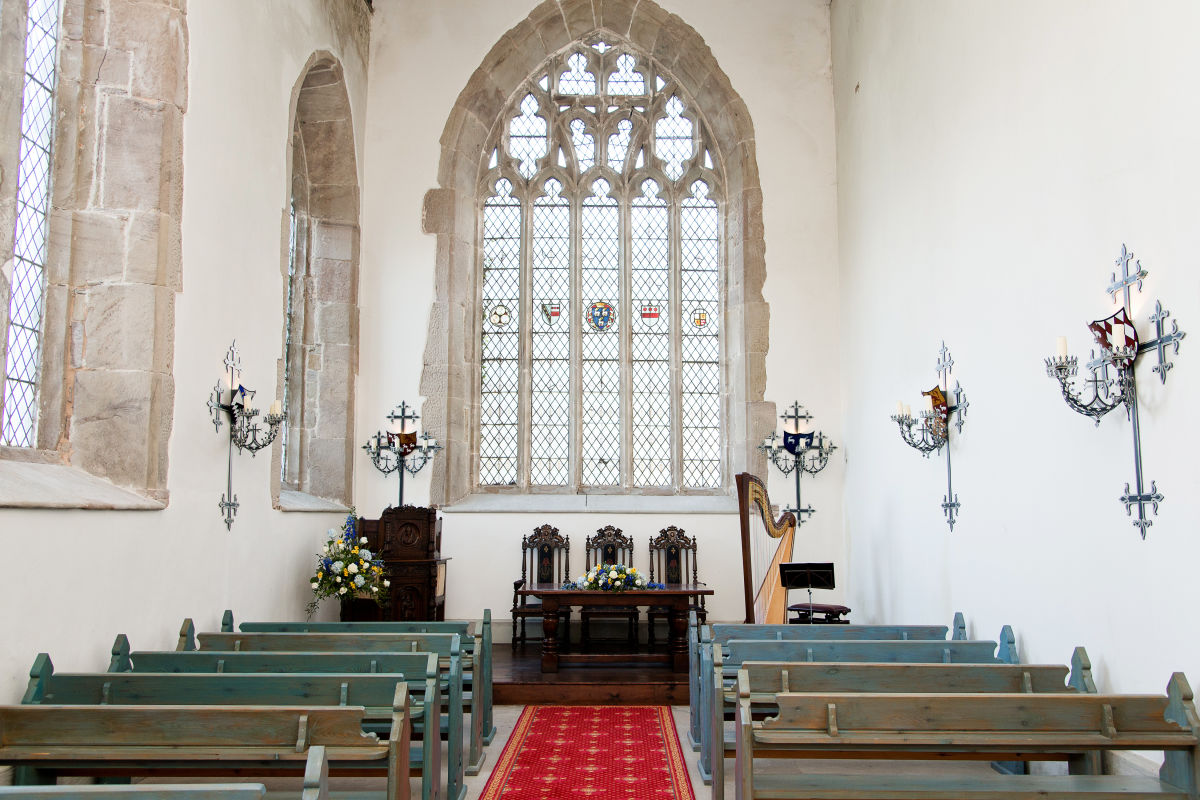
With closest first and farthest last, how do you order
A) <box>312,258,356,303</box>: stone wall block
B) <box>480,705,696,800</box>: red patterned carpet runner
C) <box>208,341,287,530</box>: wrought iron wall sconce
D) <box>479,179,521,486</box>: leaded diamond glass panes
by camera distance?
<box>480,705,696,800</box>: red patterned carpet runner, <box>208,341,287,530</box>: wrought iron wall sconce, <box>312,258,356,303</box>: stone wall block, <box>479,179,521,486</box>: leaded diamond glass panes

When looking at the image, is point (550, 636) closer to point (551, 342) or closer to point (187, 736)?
point (551, 342)

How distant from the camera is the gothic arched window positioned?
33.3 ft

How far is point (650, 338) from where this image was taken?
33.9 ft

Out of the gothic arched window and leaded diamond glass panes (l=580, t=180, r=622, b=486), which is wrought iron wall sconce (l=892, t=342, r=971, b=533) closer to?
the gothic arched window

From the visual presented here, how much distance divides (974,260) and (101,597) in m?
5.15

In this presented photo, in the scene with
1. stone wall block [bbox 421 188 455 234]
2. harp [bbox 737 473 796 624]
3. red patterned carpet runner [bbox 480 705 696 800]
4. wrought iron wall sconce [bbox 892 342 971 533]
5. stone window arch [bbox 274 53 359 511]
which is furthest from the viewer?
stone wall block [bbox 421 188 455 234]

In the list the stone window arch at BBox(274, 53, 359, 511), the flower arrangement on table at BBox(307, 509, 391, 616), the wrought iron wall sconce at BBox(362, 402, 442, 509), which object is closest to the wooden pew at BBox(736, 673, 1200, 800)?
the flower arrangement on table at BBox(307, 509, 391, 616)

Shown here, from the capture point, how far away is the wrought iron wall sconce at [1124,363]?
4.14m

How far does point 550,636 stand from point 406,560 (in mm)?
1407

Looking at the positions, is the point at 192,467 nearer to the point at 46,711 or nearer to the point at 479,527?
the point at 46,711

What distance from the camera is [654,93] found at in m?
10.6

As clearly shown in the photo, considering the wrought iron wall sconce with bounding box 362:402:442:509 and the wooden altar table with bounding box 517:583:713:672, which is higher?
the wrought iron wall sconce with bounding box 362:402:442:509

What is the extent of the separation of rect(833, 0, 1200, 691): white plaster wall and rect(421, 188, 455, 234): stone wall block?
3.97 metres

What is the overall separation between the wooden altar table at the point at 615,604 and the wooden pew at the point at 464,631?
147 centimetres
